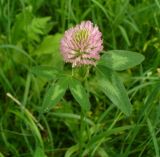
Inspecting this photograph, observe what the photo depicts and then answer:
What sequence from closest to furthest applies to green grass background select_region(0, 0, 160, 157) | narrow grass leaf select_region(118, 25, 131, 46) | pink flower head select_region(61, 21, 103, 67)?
pink flower head select_region(61, 21, 103, 67) < green grass background select_region(0, 0, 160, 157) < narrow grass leaf select_region(118, 25, 131, 46)

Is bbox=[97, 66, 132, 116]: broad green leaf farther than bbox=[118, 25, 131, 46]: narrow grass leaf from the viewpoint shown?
No

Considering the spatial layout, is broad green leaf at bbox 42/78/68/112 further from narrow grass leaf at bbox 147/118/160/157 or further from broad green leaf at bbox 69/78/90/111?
narrow grass leaf at bbox 147/118/160/157

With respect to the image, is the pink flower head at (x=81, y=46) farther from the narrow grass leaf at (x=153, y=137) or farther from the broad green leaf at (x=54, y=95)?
the narrow grass leaf at (x=153, y=137)

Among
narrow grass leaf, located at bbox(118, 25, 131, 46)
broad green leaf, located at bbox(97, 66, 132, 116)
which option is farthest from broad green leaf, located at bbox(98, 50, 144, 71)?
narrow grass leaf, located at bbox(118, 25, 131, 46)

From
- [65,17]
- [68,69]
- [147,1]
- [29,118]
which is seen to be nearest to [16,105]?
[29,118]

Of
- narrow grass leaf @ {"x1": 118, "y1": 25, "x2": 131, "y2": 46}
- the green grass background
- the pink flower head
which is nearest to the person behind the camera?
Result: the pink flower head

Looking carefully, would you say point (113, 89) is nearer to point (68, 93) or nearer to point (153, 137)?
point (153, 137)

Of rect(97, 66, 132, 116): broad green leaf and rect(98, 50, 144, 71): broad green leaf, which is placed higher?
rect(98, 50, 144, 71): broad green leaf
